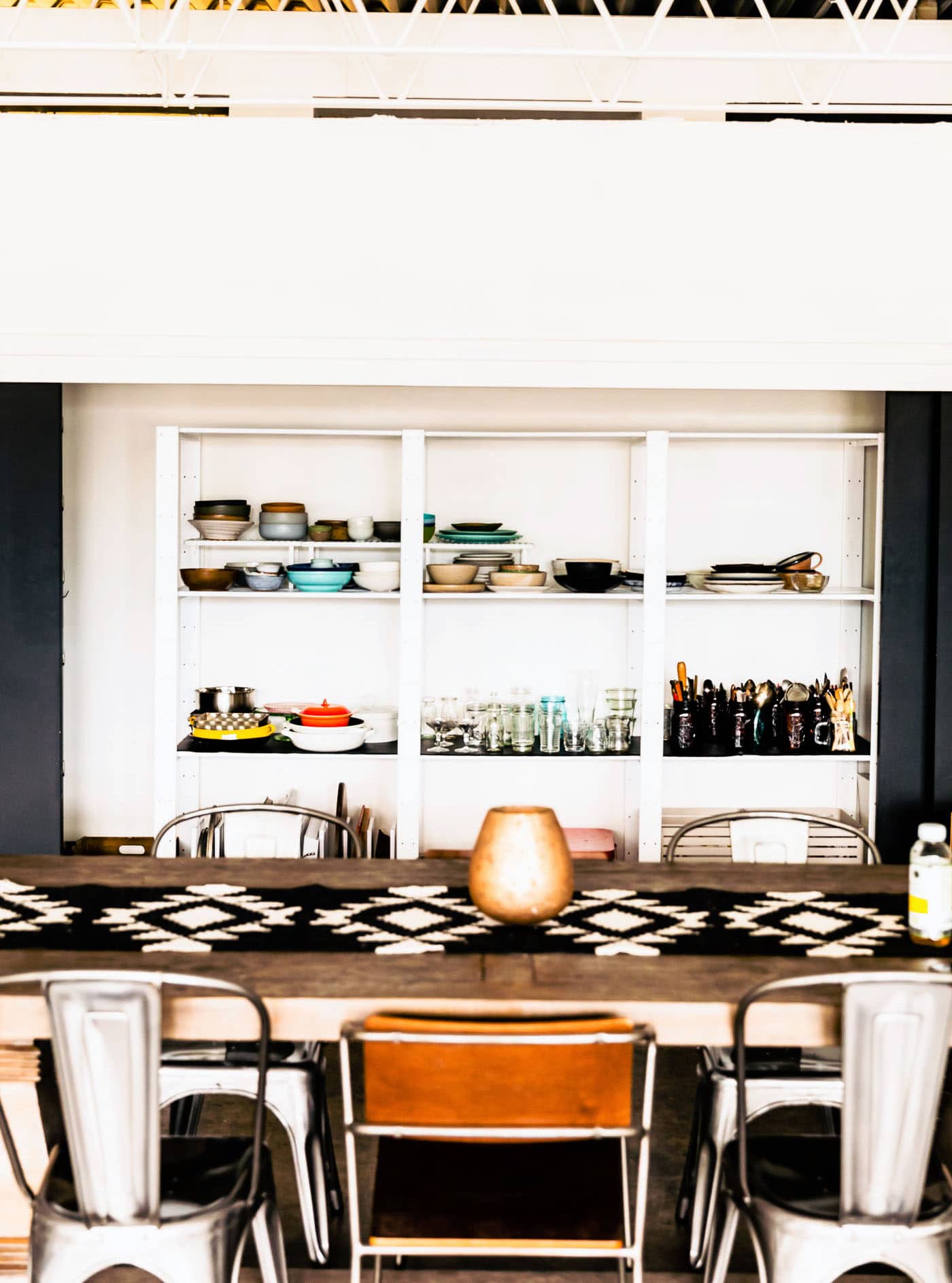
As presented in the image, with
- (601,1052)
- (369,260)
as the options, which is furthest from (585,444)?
(601,1052)

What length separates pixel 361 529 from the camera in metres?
4.33

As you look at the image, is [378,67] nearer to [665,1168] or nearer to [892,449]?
[892,449]

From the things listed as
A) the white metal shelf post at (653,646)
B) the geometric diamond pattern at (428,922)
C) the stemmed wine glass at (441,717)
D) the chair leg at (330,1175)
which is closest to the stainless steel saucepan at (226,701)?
the stemmed wine glass at (441,717)

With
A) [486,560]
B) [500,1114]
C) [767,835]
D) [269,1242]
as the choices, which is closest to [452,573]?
[486,560]

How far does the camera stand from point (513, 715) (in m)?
4.35

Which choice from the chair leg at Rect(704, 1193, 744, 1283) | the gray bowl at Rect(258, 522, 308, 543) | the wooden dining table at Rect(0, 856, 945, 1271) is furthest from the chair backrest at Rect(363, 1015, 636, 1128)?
the gray bowl at Rect(258, 522, 308, 543)

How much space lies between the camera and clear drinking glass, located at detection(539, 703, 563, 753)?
14.3 ft

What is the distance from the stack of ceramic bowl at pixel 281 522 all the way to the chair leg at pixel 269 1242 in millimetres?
2572

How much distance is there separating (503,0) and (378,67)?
0.58 metres

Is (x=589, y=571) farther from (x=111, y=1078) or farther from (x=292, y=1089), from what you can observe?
(x=111, y=1078)

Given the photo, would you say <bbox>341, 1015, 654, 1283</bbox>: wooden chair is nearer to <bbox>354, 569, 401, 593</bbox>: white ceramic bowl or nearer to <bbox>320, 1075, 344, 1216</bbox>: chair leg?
<bbox>320, 1075, 344, 1216</bbox>: chair leg

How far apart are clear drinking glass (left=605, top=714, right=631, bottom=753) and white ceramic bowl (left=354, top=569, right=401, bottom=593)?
0.86 m

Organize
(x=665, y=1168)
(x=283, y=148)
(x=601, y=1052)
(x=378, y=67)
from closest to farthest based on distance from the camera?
(x=601, y=1052), (x=665, y=1168), (x=283, y=148), (x=378, y=67)

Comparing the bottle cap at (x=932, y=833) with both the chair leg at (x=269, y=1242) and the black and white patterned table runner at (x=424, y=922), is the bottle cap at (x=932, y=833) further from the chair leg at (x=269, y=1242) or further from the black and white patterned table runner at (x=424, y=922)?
the chair leg at (x=269, y=1242)
